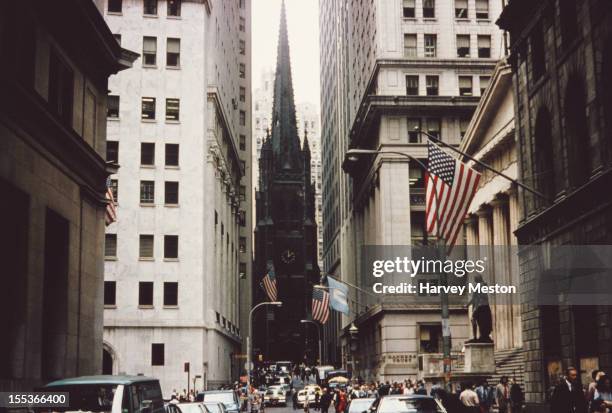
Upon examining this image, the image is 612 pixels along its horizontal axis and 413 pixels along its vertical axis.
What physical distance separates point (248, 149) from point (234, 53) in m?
19.1

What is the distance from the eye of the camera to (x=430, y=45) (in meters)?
68.9

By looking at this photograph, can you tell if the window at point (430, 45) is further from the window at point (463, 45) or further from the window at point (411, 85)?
the window at point (411, 85)

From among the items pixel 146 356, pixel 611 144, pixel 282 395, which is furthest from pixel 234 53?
pixel 611 144

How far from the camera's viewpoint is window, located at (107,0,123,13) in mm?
63469

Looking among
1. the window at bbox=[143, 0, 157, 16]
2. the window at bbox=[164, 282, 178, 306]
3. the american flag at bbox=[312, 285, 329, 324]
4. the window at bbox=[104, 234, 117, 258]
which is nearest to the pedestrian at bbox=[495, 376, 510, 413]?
the american flag at bbox=[312, 285, 329, 324]

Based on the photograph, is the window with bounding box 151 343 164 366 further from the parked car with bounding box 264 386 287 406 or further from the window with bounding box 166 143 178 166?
the parked car with bounding box 264 386 287 406

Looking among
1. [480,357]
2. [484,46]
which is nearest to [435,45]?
[484,46]

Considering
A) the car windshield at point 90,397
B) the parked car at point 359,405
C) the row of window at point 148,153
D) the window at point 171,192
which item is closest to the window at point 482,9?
the row of window at point 148,153

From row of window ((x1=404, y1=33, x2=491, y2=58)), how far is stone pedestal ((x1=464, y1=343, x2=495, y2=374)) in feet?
111

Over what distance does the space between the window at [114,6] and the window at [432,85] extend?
2416cm

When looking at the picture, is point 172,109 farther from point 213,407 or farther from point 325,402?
point 213,407

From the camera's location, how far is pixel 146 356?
193 ft

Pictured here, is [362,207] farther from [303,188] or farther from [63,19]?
[303,188]

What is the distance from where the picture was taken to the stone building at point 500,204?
47.8m
